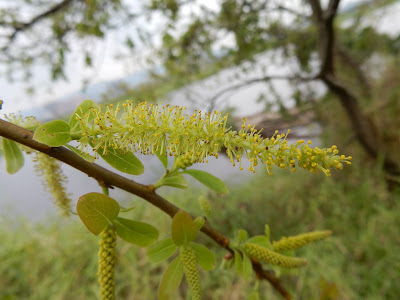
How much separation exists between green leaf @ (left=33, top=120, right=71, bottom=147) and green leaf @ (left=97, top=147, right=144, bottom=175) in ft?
0.20

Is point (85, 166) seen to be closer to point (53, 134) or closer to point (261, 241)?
point (53, 134)

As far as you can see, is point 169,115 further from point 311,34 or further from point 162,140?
point 311,34

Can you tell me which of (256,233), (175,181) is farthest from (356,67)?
(175,181)

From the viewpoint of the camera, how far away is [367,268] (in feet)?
5.55

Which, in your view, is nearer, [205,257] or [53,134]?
[53,134]

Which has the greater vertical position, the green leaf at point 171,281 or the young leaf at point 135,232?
the young leaf at point 135,232

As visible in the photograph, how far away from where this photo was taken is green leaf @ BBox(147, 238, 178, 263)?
0.51 metres

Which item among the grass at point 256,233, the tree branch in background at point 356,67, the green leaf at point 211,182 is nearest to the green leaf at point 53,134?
the green leaf at point 211,182

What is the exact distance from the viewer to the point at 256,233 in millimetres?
1443

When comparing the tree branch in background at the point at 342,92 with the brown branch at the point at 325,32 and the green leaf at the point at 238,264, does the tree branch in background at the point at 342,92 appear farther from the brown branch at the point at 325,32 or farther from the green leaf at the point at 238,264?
the green leaf at the point at 238,264

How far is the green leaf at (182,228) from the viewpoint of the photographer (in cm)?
42

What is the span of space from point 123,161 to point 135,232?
13 centimetres

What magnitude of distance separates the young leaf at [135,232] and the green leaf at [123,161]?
0.28 feet

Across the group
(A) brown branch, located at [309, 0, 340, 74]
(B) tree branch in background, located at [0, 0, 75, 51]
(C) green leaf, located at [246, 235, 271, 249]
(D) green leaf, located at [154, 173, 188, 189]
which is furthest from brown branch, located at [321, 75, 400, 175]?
(B) tree branch in background, located at [0, 0, 75, 51]
